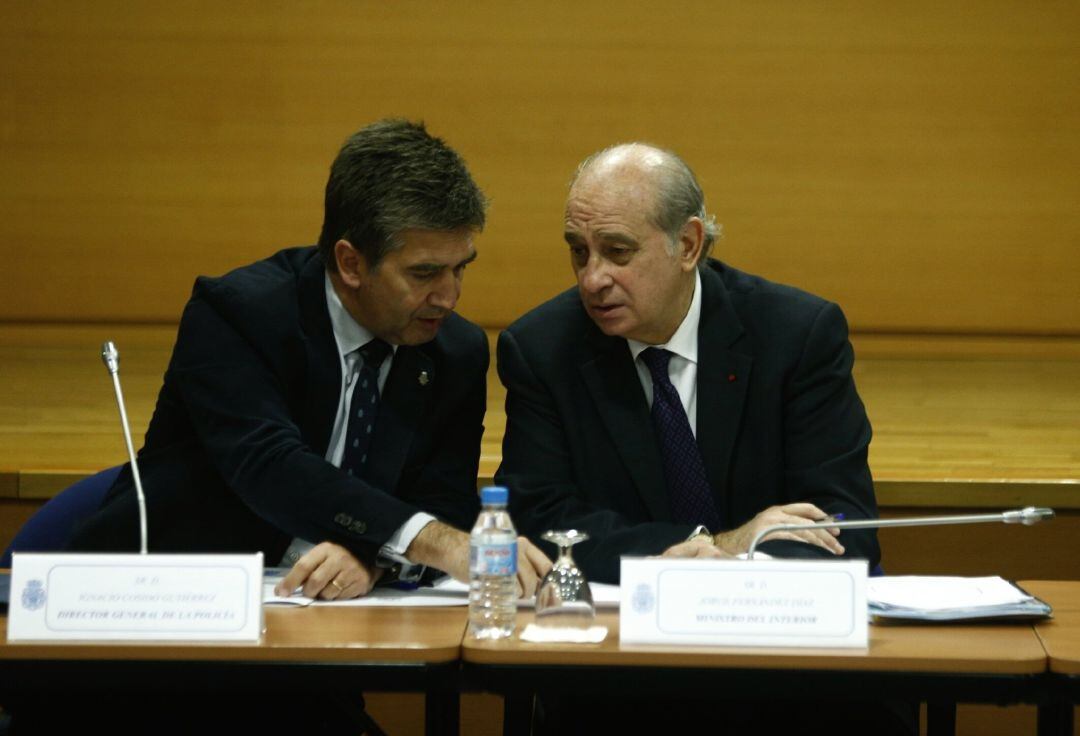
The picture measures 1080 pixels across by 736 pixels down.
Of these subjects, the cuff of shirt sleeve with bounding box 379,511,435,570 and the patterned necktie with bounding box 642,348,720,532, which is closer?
the cuff of shirt sleeve with bounding box 379,511,435,570

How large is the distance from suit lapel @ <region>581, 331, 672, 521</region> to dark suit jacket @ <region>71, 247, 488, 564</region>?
216 mm

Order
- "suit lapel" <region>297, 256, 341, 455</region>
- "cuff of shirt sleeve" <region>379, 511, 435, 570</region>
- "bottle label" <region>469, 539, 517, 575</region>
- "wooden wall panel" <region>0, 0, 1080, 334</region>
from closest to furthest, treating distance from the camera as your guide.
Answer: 1. "bottle label" <region>469, 539, 517, 575</region>
2. "cuff of shirt sleeve" <region>379, 511, 435, 570</region>
3. "suit lapel" <region>297, 256, 341, 455</region>
4. "wooden wall panel" <region>0, 0, 1080, 334</region>

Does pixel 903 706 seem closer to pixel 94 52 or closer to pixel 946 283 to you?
pixel 946 283

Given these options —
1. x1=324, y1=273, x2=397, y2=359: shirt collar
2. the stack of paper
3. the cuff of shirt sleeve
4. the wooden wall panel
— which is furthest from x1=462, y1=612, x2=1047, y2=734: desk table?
the wooden wall panel

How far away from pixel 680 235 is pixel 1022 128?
228 centimetres

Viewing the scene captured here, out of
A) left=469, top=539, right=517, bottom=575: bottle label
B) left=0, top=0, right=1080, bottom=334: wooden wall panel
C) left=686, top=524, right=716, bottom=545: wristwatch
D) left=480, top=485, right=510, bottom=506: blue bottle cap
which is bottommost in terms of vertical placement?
left=469, top=539, right=517, bottom=575: bottle label

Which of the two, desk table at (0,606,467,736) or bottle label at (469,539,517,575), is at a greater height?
bottle label at (469,539,517,575)

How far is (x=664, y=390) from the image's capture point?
262 centimetres

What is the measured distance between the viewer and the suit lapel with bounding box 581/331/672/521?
8.41ft

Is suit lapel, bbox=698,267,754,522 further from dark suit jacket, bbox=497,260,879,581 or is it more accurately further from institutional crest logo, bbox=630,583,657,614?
institutional crest logo, bbox=630,583,657,614

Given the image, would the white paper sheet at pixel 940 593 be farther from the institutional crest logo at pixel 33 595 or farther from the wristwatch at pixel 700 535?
the institutional crest logo at pixel 33 595

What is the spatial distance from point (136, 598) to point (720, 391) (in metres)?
1.20

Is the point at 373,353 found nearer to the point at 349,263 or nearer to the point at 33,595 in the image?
the point at 349,263

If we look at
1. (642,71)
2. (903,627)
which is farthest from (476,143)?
(903,627)
